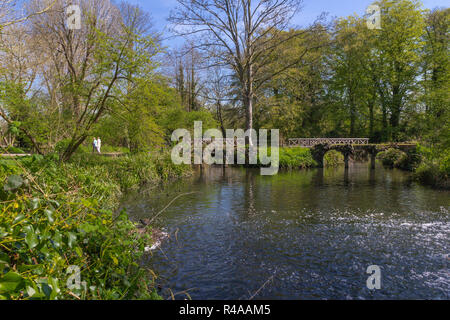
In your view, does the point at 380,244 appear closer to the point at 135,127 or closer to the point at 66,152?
the point at 135,127

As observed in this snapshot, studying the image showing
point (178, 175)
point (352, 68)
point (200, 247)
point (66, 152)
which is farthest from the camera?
point (352, 68)

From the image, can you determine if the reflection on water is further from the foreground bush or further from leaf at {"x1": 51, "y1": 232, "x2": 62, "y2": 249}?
the foreground bush

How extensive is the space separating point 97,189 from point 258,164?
56.5ft

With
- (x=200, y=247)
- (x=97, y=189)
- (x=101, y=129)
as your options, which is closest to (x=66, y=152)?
(x=101, y=129)

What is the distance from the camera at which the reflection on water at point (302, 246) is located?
5.04 meters

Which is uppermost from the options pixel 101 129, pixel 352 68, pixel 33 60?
pixel 352 68

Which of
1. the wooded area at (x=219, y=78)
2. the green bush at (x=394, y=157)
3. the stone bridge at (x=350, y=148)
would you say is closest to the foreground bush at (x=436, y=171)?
the wooded area at (x=219, y=78)

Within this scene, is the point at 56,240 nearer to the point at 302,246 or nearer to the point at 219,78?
the point at 302,246

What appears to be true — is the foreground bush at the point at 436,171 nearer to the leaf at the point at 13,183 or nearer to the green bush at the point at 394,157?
the green bush at the point at 394,157

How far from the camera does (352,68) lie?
130 feet

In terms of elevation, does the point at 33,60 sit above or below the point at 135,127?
above

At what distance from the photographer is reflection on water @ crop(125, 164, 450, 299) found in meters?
5.04

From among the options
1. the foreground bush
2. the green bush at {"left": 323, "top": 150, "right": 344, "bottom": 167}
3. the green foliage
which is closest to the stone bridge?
the green foliage

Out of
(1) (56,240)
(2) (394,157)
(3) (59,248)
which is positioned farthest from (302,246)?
(2) (394,157)
